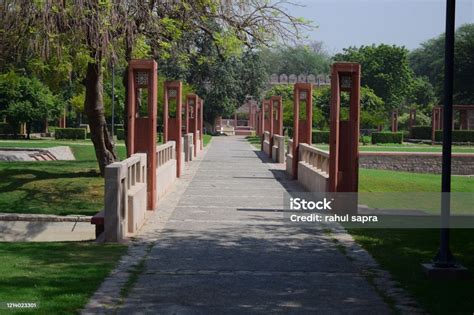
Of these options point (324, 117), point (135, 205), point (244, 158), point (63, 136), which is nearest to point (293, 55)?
point (324, 117)

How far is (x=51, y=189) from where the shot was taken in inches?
744

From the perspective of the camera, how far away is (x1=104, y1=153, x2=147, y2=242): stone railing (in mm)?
9914

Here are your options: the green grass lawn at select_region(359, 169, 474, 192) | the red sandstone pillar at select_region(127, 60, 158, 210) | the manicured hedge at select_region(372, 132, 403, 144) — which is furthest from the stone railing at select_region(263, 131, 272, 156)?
the red sandstone pillar at select_region(127, 60, 158, 210)

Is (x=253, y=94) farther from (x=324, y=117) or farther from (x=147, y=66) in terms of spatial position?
(x=147, y=66)

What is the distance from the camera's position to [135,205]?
441 inches

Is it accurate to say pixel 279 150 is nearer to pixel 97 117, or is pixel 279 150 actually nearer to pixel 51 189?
pixel 97 117

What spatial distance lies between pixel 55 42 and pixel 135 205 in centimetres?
615

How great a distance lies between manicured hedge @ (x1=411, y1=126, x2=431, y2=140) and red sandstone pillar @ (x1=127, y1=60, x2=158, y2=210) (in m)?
50.3

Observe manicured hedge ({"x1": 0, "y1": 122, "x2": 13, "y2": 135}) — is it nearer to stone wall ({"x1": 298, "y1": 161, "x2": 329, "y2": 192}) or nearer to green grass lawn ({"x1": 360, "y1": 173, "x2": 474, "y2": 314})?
stone wall ({"x1": 298, "y1": 161, "x2": 329, "y2": 192})

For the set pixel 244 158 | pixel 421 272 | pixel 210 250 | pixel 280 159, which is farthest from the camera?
pixel 244 158

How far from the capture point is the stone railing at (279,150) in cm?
2986

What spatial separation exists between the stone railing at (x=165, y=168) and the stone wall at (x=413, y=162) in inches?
563

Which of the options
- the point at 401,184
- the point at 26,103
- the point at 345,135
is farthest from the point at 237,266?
the point at 26,103

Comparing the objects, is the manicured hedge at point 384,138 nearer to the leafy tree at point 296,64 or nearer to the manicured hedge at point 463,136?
the manicured hedge at point 463,136
